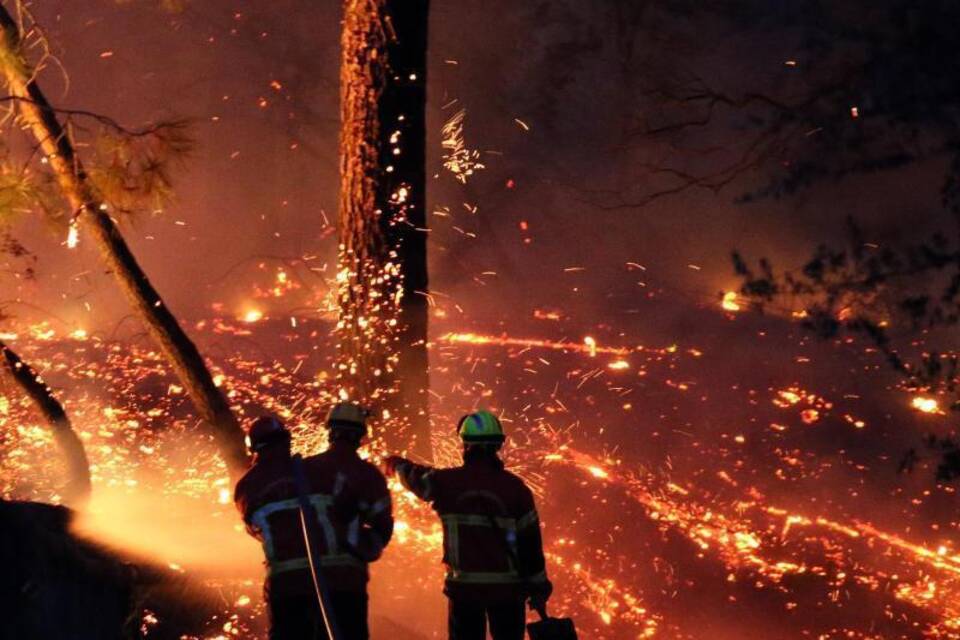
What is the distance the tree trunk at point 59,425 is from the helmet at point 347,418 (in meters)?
3.65

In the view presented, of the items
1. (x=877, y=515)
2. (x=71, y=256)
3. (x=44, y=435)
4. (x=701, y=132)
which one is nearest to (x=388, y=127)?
(x=44, y=435)

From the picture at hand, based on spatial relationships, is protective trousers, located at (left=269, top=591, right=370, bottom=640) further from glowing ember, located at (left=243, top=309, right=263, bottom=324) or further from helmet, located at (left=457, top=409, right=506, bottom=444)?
glowing ember, located at (left=243, top=309, right=263, bottom=324)

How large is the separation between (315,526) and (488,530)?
2.99 ft

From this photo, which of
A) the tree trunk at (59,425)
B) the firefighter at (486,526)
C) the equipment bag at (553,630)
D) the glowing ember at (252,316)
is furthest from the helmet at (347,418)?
the glowing ember at (252,316)

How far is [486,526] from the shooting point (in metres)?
4.72

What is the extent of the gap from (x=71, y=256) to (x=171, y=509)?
8280 mm

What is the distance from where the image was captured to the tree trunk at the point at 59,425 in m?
7.14

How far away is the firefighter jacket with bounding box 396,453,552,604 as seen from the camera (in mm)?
4730

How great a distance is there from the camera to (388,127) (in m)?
7.16

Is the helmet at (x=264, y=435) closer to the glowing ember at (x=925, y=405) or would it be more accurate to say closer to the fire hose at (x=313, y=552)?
the fire hose at (x=313, y=552)

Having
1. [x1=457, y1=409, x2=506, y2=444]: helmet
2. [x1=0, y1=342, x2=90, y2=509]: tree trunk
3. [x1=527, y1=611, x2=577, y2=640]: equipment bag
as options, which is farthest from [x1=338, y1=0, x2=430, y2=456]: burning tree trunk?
[x1=527, y1=611, x2=577, y2=640]: equipment bag

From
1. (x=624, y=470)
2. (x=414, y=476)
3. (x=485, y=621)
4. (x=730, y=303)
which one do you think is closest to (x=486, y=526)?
(x=414, y=476)

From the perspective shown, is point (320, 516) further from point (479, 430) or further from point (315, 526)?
point (479, 430)

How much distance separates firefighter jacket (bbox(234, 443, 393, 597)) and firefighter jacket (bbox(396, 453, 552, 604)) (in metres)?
0.36
